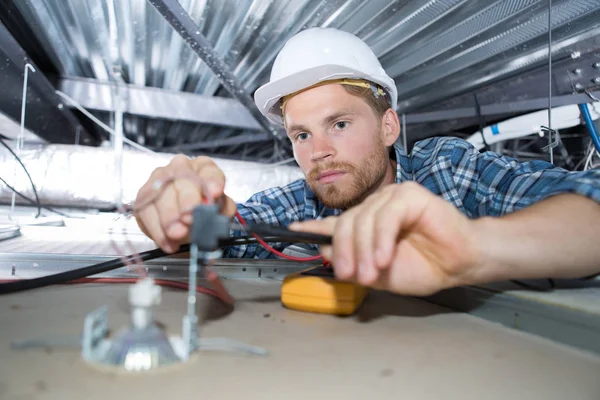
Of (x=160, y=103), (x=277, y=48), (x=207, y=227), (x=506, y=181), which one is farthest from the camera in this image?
(x=160, y=103)

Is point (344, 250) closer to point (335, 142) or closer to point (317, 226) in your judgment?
point (317, 226)

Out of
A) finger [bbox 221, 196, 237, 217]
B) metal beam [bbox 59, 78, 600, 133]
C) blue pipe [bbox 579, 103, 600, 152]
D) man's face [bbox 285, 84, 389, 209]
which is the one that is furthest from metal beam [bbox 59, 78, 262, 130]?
blue pipe [bbox 579, 103, 600, 152]

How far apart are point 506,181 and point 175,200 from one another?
709mm

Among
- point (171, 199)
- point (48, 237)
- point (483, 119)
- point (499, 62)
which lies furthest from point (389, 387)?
point (483, 119)

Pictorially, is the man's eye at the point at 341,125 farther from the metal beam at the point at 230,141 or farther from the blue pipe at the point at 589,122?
the metal beam at the point at 230,141

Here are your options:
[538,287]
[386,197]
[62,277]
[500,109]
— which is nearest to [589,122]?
[500,109]

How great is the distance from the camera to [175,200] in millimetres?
479

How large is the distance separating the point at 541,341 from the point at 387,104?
854 mm

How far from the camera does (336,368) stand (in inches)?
13.0

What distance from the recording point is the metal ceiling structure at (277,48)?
1.11m

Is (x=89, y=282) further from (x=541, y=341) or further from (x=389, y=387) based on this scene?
(x=541, y=341)

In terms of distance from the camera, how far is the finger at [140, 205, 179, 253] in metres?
0.51

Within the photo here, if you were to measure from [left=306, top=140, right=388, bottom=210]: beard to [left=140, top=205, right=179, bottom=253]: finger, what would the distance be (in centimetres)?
52

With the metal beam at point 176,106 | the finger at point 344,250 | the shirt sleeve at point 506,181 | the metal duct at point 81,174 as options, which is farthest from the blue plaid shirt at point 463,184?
the metal beam at point 176,106
